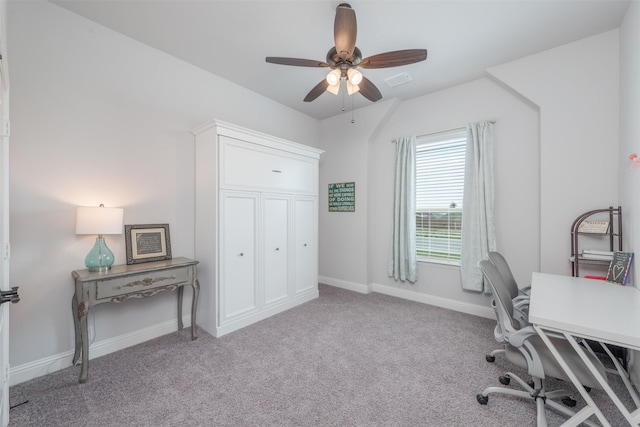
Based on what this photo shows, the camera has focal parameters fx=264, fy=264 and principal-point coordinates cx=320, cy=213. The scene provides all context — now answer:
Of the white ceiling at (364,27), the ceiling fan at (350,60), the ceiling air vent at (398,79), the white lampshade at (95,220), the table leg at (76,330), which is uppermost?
the white ceiling at (364,27)

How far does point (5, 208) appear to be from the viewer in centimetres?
144

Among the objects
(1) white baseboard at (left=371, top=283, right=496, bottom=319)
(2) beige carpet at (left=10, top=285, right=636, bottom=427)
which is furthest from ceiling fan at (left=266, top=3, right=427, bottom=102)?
(1) white baseboard at (left=371, top=283, right=496, bottom=319)

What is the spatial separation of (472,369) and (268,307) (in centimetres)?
210

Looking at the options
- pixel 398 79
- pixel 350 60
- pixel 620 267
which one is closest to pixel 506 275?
pixel 620 267

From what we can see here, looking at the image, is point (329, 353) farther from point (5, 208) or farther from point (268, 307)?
point (5, 208)

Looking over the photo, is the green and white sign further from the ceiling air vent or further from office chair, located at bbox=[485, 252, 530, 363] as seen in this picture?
office chair, located at bbox=[485, 252, 530, 363]

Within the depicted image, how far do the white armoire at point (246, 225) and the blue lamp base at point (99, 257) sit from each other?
2.63ft

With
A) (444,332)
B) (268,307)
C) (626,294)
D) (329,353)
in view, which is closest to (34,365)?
(268,307)

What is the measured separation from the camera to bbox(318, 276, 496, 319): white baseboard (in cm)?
318

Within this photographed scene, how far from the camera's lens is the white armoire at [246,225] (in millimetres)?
2686

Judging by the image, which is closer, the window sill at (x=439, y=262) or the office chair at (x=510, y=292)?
the office chair at (x=510, y=292)

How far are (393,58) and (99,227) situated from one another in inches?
103

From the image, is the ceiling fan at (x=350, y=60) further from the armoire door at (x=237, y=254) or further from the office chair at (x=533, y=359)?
the office chair at (x=533, y=359)

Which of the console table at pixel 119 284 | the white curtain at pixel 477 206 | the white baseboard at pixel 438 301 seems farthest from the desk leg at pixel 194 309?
the white curtain at pixel 477 206
